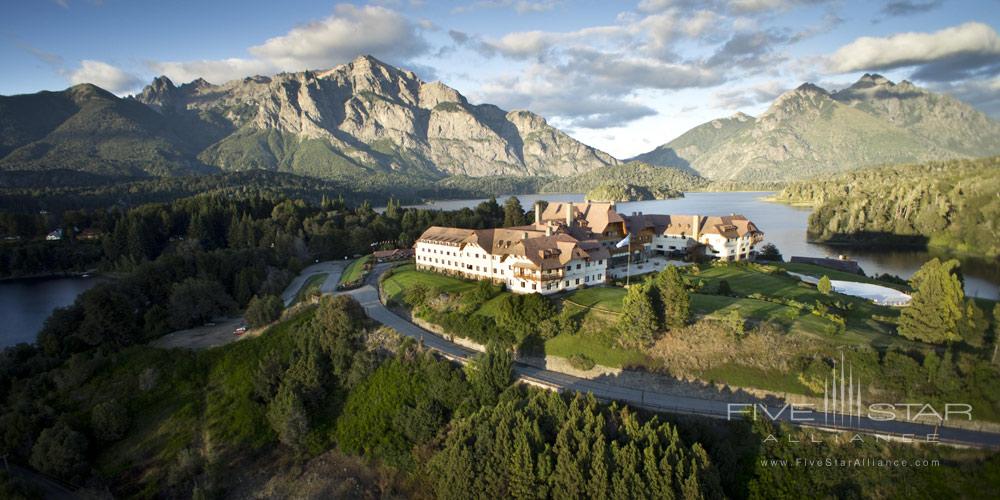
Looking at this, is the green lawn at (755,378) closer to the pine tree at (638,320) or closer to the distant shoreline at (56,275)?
the pine tree at (638,320)

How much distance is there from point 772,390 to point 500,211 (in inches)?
3154

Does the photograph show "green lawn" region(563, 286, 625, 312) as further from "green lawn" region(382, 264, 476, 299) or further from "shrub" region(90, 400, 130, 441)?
"shrub" region(90, 400, 130, 441)

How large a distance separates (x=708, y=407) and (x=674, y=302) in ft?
28.6

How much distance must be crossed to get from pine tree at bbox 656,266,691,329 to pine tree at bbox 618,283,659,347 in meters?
1.09

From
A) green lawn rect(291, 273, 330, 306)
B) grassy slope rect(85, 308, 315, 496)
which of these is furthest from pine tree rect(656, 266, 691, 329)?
green lawn rect(291, 273, 330, 306)

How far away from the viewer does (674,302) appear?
37.6 m

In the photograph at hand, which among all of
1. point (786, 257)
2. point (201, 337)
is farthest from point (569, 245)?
point (786, 257)

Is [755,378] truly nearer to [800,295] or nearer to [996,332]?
[996,332]

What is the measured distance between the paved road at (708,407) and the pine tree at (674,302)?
6249 mm

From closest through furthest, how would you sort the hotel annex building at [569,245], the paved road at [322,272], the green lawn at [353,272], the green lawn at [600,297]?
the green lawn at [600,297] < the hotel annex building at [569,245] < the paved road at [322,272] < the green lawn at [353,272]

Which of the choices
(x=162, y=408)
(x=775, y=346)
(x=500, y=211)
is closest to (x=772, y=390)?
(x=775, y=346)

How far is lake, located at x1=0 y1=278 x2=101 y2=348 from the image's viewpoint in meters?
65.6

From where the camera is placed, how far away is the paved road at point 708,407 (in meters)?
27.5

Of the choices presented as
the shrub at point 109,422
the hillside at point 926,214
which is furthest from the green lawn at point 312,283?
the hillside at point 926,214
